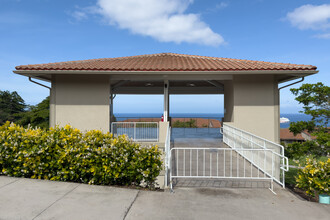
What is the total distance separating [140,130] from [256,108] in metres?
4.82

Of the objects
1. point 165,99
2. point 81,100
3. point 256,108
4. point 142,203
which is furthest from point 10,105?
point 142,203

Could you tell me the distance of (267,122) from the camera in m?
9.18

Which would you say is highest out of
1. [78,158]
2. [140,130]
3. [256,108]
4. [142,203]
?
[256,108]

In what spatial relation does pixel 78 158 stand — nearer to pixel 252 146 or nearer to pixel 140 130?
pixel 252 146

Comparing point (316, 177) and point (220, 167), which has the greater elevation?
point (316, 177)

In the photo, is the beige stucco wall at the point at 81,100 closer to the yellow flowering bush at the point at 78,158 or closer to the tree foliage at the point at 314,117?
the yellow flowering bush at the point at 78,158

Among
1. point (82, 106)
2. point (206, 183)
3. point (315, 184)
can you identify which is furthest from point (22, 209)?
point (82, 106)

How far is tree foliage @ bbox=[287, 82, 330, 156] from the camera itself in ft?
36.4

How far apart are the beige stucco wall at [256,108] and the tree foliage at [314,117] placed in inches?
121

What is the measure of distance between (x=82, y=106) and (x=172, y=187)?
18.8 ft

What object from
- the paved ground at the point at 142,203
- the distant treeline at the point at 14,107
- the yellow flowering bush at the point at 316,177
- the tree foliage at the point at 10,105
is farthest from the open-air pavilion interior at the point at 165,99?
the tree foliage at the point at 10,105

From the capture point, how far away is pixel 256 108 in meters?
9.16

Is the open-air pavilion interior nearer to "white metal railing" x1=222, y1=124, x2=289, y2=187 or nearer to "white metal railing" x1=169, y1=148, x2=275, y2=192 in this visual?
"white metal railing" x1=222, y1=124, x2=289, y2=187

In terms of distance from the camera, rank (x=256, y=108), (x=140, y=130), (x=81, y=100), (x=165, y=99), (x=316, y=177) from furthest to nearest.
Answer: (x=140, y=130) < (x=165, y=99) < (x=81, y=100) < (x=256, y=108) < (x=316, y=177)
